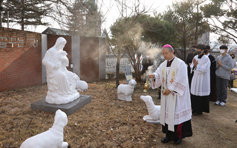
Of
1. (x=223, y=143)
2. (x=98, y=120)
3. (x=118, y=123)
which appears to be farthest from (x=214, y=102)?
(x=98, y=120)

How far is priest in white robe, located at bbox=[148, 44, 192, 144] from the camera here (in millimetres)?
3346

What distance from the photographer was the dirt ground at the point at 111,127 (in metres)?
3.69

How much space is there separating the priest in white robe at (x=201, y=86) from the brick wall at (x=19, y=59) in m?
8.35

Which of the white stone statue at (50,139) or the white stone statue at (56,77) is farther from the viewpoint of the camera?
the white stone statue at (56,77)

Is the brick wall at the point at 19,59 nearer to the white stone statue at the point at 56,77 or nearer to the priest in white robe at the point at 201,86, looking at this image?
the white stone statue at the point at 56,77

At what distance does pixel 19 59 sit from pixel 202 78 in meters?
8.71

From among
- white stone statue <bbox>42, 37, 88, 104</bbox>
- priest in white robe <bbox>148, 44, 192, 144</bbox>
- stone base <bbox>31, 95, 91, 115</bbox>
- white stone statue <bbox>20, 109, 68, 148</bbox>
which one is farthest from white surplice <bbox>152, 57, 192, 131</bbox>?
white stone statue <bbox>42, 37, 88, 104</bbox>

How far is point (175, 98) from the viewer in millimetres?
3412

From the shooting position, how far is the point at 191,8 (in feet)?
49.8

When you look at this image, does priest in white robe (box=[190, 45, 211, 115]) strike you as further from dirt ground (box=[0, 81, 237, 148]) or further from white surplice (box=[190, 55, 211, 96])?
dirt ground (box=[0, 81, 237, 148])

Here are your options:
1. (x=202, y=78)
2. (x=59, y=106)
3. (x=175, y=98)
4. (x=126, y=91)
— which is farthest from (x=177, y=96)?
(x=59, y=106)

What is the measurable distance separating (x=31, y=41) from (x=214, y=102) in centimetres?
982

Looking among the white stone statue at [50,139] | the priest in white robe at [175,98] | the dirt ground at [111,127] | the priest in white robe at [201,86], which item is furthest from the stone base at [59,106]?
the priest in white robe at [201,86]

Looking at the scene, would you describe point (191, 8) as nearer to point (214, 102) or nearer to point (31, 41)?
point (214, 102)
